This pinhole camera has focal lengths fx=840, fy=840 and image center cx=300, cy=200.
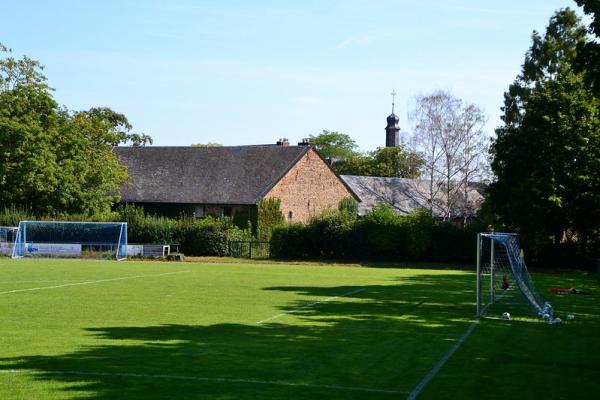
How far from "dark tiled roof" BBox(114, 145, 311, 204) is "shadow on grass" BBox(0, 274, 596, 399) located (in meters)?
45.0

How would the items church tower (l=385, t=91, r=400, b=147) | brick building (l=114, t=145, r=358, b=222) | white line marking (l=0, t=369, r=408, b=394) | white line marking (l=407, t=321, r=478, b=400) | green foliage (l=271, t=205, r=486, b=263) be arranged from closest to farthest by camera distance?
white line marking (l=407, t=321, r=478, b=400) → white line marking (l=0, t=369, r=408, b=394) → green foliage (l=271, t=205, r=486, b=263) → brick building (l=114, t=145, r=358, b=222) → church tower (l=385, t=91, r=400, b=147)

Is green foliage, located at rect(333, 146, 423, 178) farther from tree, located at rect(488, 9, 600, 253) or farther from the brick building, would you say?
tree, located at rect(488, 9, 600, 253)

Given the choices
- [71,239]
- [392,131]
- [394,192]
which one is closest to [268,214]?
[71,239]

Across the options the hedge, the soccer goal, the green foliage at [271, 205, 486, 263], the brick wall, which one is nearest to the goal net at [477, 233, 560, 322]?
the green foliage at [271, 205, 486, 263]

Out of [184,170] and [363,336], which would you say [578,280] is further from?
[184,170]

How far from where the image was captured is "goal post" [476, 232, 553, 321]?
2191 centimetres

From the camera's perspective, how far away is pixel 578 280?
134ft

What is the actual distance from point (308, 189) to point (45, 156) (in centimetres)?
2217

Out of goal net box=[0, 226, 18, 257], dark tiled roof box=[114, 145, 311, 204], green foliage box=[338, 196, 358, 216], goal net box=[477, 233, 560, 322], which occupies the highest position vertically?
dark tiled roof box=[114, 145, 311, 204]

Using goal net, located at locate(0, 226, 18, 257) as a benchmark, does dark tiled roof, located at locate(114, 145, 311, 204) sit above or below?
above

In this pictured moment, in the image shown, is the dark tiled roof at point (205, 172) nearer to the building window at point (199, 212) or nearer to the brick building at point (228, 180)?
the brick building at point (228, 180)

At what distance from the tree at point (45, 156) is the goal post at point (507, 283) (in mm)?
35726

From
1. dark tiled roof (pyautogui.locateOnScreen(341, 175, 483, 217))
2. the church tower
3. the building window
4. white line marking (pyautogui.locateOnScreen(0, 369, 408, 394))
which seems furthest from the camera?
the church tower

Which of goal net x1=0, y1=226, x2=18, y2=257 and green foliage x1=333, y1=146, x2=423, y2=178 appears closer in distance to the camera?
goal net x1=0, y1=226, x2=18, y2=257
